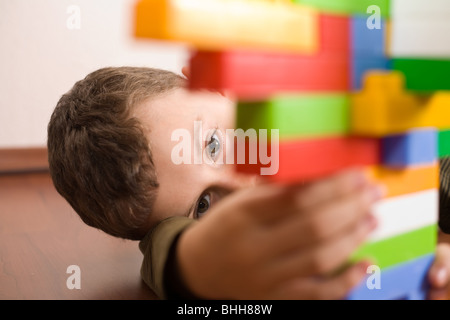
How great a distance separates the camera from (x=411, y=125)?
39 cm

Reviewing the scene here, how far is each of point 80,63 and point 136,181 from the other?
1.12 metres

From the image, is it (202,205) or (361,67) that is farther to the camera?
(202,205)

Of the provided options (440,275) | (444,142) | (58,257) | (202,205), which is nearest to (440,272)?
(440,275)

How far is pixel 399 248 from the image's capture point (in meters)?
0.42

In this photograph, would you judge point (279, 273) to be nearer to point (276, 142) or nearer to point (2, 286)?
point (276, 142)

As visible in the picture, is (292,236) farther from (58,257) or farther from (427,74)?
(58,257)

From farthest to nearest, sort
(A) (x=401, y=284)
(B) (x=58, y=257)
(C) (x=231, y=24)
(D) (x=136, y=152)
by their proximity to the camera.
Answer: (B) (x=58, y=257) → (D) (x=136, y=152) → (A) (x=401, y=284) → (C) (x=231, y=24)

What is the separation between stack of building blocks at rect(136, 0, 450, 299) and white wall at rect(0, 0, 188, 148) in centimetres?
127

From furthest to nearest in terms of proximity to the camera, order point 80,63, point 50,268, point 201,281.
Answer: point 80,63
point 50,268
point 201,281

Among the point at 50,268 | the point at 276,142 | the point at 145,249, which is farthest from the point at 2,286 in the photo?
the point at 276,142

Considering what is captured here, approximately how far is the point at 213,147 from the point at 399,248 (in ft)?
0.98

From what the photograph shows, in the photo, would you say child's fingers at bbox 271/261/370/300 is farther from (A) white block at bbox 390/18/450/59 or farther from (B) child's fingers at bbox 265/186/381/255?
(A) white block at bbox 390/18/450/59

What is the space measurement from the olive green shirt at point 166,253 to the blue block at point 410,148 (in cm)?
20

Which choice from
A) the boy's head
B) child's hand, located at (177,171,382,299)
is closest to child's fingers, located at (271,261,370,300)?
child's hand, located at (177,171,382,299)
